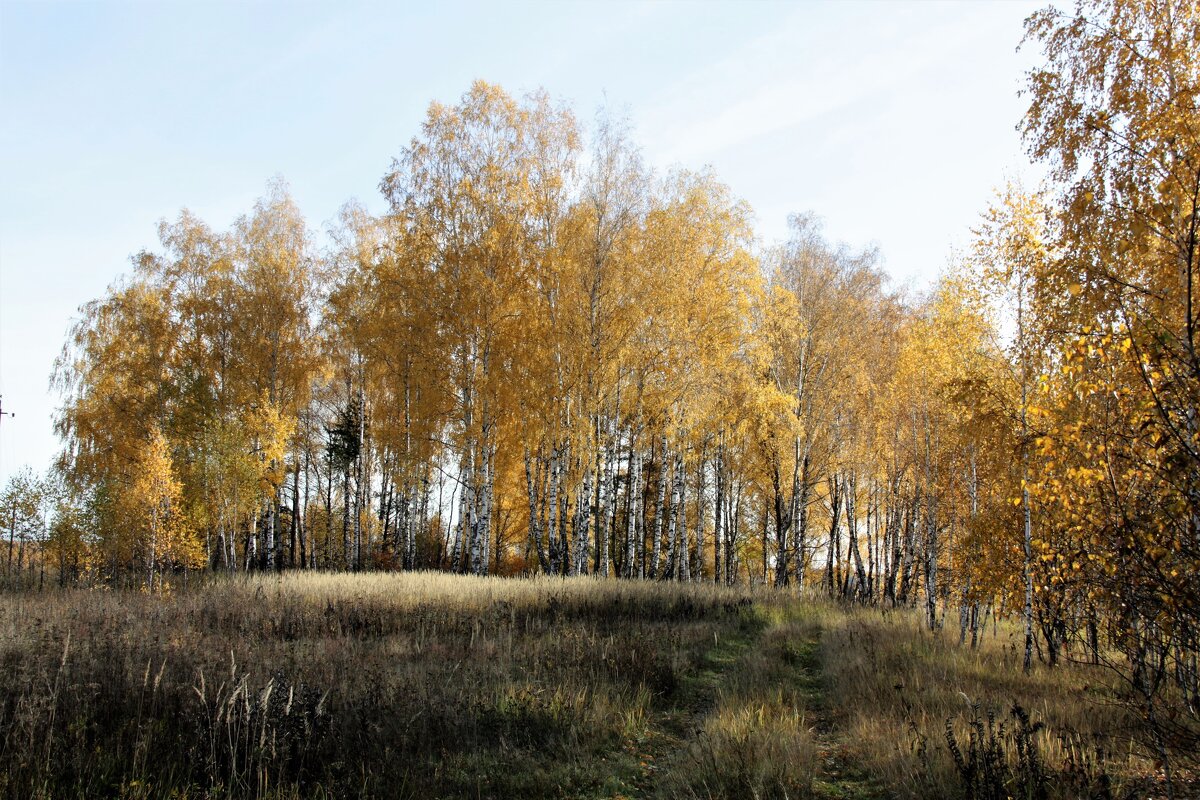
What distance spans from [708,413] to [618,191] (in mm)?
6266

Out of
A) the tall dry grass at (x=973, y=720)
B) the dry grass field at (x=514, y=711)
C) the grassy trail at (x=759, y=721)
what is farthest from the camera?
the grassy trail at (x=759, y=721)

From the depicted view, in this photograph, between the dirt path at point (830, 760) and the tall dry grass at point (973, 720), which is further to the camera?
the dirt path at point (830, 760)

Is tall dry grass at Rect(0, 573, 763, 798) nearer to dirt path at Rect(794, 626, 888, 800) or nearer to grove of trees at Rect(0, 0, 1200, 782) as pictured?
dirt path at Rect(794, 626, 888, 800)

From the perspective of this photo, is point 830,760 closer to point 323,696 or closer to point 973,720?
point 973,720

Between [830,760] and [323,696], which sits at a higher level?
[323,696]

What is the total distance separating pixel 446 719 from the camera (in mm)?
5777

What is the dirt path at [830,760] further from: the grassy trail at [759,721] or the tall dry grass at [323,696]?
the tall dry grass at [323,696]

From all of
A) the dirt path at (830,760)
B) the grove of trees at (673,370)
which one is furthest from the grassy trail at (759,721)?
the grove of trees at (673,370)

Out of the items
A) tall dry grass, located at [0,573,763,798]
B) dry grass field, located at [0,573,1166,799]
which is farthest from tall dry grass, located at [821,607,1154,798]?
tall dry grass, located at [0,573,763,798]

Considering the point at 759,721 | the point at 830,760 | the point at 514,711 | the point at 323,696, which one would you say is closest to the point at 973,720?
the point at 830,760

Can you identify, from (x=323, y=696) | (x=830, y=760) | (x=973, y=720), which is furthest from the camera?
(x=830, y=760)

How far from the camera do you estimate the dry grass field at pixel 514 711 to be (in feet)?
15.1

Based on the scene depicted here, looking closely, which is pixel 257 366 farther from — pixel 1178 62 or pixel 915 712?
pixel 1178 62

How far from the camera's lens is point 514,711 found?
20.0 ft
